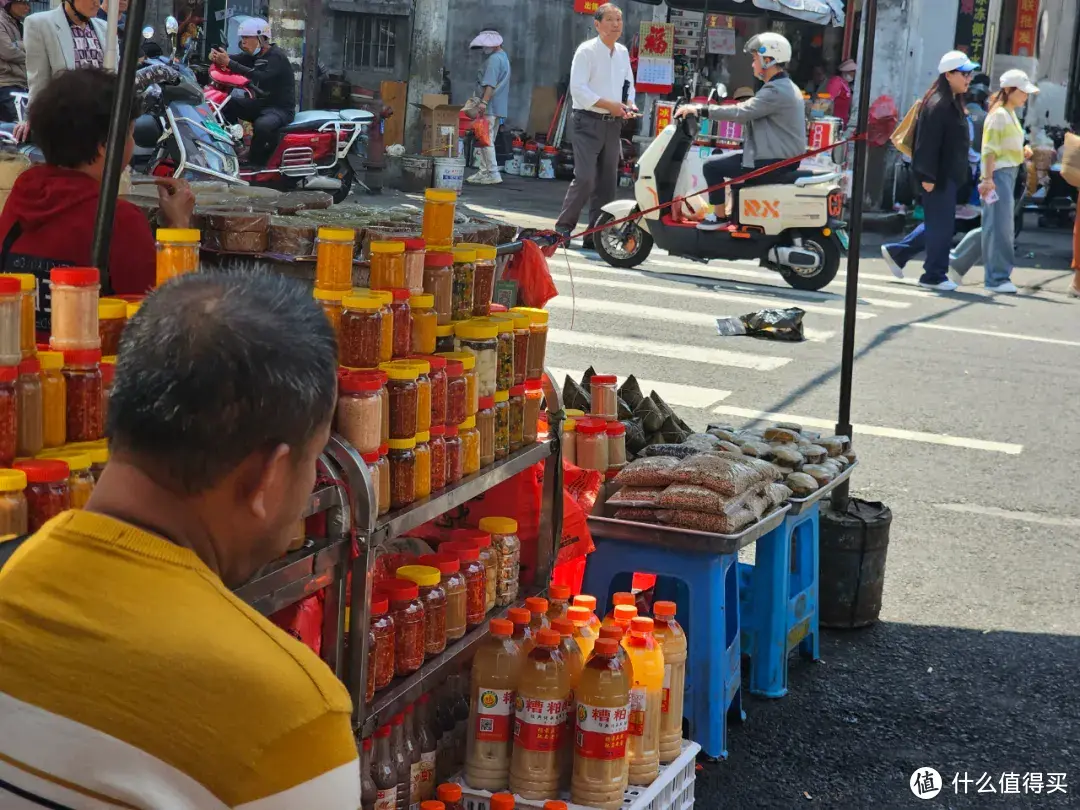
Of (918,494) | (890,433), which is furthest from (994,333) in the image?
(918,494)

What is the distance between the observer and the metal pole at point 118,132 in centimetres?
302

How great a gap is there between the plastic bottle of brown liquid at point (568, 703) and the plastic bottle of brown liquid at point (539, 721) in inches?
1.1

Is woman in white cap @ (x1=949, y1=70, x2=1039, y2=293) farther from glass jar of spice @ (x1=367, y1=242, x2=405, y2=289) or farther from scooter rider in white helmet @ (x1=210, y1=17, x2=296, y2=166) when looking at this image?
glass jar of spice @ (x1=367, y1=242, x2=405, y2=289)

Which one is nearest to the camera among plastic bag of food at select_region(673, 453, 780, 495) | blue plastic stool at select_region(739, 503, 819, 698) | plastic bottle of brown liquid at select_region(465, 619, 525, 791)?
plastic bottle of brown liquid at select_region(465, 619, 525, 791)

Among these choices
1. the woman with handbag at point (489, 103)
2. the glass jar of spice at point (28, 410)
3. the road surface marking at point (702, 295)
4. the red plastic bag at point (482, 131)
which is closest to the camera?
the glass jar of spice at point (28, 410)

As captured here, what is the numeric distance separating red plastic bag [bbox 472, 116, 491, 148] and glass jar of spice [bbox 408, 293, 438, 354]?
57.0ft

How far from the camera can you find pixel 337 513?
3.01 metres

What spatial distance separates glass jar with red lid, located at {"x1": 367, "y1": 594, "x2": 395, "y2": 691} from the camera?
10.5ft

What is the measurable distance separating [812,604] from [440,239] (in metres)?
2.18

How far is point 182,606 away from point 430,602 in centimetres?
197

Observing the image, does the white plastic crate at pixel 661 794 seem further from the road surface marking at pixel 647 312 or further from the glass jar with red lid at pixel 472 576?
the road surface marking at pixel 647 312

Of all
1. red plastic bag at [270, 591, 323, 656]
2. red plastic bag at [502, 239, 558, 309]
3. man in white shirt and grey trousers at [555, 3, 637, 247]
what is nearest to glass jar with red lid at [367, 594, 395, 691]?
red plastic bag at [270, 591, 323, 656]

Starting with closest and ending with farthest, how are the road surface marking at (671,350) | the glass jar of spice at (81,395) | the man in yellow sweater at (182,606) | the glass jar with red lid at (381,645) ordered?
the man in yellow sweater at (182,606) < the glass jar of spice at (81,395) < the glass jar with red lid at (381,645) < the road surface marking at (671,350)

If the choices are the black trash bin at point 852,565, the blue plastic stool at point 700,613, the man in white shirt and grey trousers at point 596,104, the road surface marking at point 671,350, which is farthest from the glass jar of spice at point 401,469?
the man in white shirt and grey trousers at point 596,104
